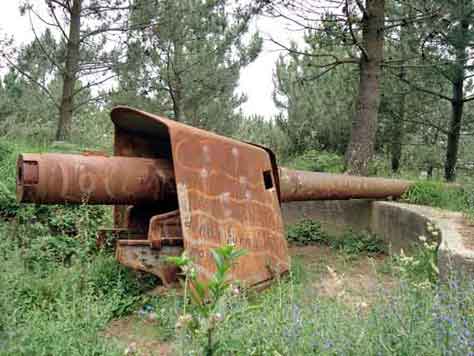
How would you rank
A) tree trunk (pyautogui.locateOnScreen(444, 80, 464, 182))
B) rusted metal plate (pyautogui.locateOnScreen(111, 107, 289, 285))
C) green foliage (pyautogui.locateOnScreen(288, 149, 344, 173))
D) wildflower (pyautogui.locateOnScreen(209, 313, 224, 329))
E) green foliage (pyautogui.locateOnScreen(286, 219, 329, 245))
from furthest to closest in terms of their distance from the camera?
tree trunk (pyautogui.locateOnScreen(444, 80, 464, 182)) → green foliage (pyautogui.locateOnScreen(288, 149, 344, 173)) → green foliage (pyautogui.locateOnScreen(286, 219, 329, 245)) → rusted metal plate (pyautogui.locateOnScreen(111, 107, 289, 285)) → wildflower (pyautogui.locateOnScreen(209, 313, 224, 329))

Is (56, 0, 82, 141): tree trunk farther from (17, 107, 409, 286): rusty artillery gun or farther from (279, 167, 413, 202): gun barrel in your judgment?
(17, 107, 409, 286): rusty artillery gun

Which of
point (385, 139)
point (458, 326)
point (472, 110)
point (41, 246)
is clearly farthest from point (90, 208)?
point (472, 110)

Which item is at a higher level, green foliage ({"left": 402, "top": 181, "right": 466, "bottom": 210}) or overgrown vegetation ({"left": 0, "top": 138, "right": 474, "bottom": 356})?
green foliage ({"left": 402, "top": 181, "right": 466, "bottom": 210})

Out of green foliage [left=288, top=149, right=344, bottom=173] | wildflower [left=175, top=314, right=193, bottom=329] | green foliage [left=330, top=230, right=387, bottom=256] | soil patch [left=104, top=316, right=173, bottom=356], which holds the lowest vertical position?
soil patch [left=104, top=316, right=173, bottom=356]

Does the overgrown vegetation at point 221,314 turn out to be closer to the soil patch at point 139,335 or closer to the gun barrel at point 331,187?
the soil patch at point 139,335

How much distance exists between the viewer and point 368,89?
7.61 metres

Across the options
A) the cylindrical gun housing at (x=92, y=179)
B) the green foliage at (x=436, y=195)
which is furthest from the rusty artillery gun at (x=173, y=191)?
the green foliage at (x=436, y=195)

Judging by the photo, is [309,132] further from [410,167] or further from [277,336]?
[277,336]

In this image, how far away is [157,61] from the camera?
1151 centimetres

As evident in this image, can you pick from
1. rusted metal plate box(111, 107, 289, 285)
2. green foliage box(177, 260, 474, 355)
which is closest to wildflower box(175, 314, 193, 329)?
green foliage box(177, 260, 474, 355)

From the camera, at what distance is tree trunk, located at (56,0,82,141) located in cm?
1012

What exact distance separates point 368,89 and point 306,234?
279 centimetres

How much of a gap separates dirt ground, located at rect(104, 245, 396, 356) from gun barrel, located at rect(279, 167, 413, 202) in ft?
2.22

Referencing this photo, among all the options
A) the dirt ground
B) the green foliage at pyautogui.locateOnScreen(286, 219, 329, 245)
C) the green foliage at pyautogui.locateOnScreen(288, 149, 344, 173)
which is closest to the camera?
the dirt ground
